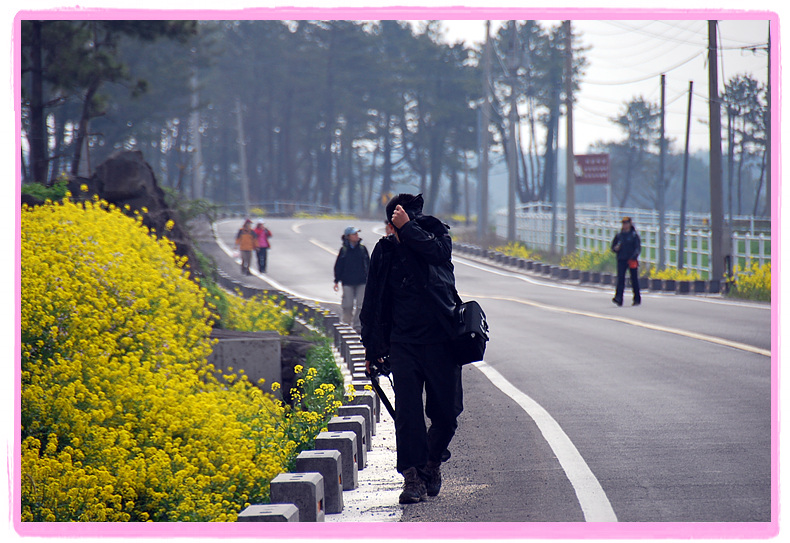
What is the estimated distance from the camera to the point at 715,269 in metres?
24.2

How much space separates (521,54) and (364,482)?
1345 inches

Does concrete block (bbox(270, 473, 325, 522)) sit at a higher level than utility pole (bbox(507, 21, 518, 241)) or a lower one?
lower

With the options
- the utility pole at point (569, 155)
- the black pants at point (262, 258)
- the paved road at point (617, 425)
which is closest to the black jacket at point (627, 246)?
the paved road at point (617, 425)

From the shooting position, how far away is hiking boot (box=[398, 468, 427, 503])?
555 cm

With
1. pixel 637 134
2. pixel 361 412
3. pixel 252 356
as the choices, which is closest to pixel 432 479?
pixel 361 412

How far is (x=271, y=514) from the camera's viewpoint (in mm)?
4562

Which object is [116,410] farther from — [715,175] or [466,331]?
[715,175]

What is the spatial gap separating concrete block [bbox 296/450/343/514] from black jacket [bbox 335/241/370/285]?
10210mm

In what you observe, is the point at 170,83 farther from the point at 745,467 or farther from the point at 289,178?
the point at 745,467

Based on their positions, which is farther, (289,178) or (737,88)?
(289,178)

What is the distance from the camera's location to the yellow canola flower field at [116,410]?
6.80 metres

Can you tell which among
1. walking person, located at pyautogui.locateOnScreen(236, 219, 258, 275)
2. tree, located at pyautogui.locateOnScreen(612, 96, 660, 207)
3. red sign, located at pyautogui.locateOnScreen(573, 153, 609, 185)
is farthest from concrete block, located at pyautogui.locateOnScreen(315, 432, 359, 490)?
tree, located at pyautogui.locateOnScreen(612, 96, 660, 207)

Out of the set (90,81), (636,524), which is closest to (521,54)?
(90,81)

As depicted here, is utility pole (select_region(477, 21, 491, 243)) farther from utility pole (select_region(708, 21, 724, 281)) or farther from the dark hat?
the dark hat
